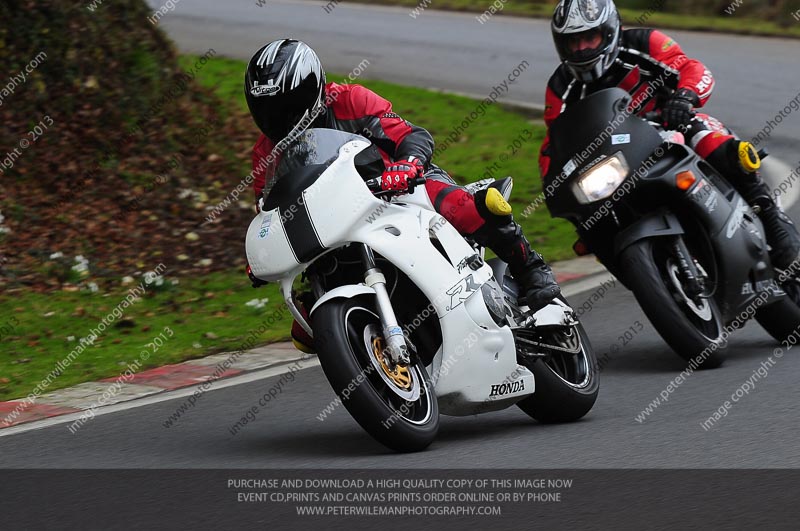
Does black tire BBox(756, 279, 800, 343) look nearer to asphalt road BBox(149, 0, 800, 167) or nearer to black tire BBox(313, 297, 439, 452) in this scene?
black tire BBox(313, 297, 439, 452)

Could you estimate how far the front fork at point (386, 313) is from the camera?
552 centimetres

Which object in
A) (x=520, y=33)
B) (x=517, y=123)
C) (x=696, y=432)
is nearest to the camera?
(x=696, y=432)

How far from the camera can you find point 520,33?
70.2ft

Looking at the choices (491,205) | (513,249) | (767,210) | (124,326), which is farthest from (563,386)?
(124,326)

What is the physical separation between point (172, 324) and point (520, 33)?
520 inches

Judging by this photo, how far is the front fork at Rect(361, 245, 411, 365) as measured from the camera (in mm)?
5523

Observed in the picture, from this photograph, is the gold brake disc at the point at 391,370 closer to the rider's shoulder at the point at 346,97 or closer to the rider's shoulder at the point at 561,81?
the rider's shoulder at the point at 346,97

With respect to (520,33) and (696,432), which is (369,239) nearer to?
(696,432)

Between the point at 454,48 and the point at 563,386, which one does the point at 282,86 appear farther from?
the point at 454,48

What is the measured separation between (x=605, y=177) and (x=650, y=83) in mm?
957

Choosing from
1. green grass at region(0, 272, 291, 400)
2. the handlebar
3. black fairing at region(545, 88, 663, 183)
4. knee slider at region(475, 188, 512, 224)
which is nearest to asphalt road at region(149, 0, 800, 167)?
green grass at region(0, 272, 291, 400)

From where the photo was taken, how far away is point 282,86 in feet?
19.2

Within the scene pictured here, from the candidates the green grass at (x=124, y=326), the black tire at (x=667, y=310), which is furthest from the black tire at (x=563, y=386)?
the green grass at (x=124, y=326)
